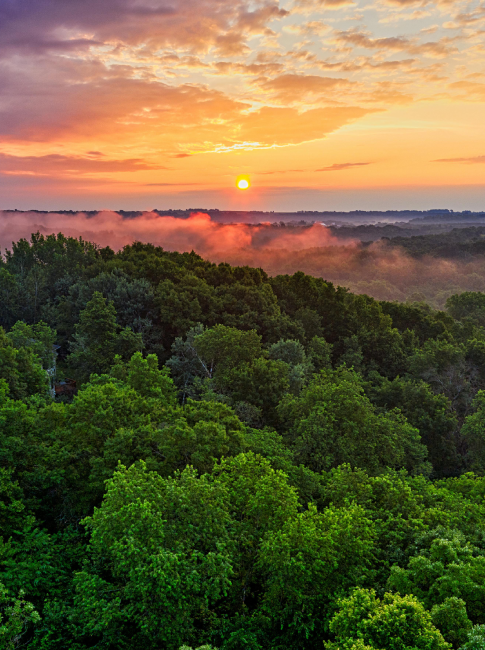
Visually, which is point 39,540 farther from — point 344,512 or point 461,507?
point 461,507

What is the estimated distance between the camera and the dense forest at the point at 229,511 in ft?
49.9

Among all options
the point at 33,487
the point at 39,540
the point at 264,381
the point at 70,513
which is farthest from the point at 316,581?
the point at 264,381

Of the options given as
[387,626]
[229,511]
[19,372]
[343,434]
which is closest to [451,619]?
[387,626]

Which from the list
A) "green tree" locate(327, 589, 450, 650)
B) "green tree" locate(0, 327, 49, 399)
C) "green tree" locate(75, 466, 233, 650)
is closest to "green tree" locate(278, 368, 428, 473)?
"green tree" locate(75, 466, 233, 650)

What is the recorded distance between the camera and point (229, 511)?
19578mm

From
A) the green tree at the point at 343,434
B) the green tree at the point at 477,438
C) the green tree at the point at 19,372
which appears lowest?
the green tree at the point at 477,438

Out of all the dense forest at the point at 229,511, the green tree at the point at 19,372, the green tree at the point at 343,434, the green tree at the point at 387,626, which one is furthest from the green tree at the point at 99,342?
the green tree at the point at 387,626

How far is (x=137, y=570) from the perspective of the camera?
1495 cm

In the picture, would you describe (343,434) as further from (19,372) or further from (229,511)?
(19,372)

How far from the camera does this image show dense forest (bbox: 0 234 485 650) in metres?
15.2

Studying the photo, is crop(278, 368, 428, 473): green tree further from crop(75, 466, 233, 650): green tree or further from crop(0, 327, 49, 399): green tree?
crop(0, 327, 49, 399): green tree

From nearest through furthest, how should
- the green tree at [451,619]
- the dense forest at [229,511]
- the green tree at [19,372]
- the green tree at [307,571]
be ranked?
1. the green tree at [451,619]
2. the dense forest at [229,511]
3. the green tree at [307,571]
4. the green tree at [19,372]

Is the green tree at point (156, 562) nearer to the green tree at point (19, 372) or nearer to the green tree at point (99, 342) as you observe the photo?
the green tree at point (19, 372)

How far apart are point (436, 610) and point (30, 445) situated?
66.5ft
